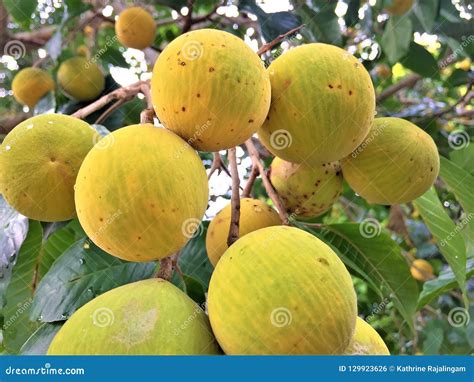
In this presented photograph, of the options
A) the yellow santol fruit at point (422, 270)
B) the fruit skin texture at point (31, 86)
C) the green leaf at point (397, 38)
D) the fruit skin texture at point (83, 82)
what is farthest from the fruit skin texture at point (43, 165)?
the yellow santol fruit at point (422, 270)

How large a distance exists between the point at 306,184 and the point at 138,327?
2.34 feet

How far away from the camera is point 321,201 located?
150 cm

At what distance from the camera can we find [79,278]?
1.36m

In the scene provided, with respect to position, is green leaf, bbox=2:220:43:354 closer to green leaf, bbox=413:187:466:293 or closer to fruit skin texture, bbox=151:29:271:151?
fruit skin texture, bbox=151:29:271:151

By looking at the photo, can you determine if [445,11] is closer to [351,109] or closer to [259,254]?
[351,109]

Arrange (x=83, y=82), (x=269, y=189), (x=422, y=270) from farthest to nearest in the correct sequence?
(x=422, y=270)
(x=83, y=82)
(x=269, y=189)

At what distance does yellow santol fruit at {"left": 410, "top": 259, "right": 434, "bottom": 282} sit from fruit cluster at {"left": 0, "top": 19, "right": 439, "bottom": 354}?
1.82 meters

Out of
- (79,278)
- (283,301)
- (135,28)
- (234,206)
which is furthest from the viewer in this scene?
(135,28)

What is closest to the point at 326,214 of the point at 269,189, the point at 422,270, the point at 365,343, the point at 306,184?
the point at 422,270

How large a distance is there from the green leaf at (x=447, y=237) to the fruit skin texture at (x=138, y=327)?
824 mm

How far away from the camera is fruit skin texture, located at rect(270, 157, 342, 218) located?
1436mm

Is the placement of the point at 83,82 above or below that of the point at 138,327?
below

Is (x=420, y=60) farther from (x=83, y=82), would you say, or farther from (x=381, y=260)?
(x=83, y=82)

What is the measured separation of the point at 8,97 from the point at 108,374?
2.93 metres
